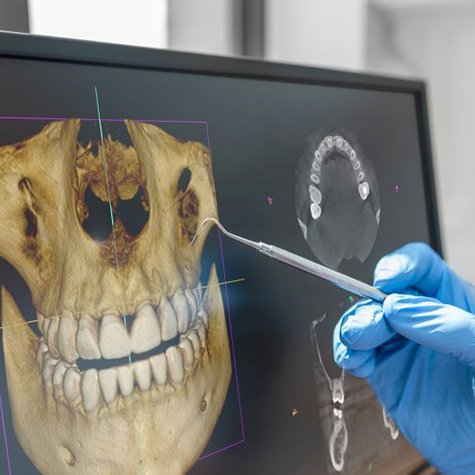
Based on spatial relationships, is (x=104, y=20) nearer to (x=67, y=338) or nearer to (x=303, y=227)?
(x=303, y=227)

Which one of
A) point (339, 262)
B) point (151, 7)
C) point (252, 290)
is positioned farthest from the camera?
point (151, 7)

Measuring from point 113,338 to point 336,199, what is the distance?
32 cm

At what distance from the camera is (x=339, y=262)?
0.62 meters

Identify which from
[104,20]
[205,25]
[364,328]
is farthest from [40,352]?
[205,25]

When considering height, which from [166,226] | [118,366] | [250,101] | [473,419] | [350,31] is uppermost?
[350,31]

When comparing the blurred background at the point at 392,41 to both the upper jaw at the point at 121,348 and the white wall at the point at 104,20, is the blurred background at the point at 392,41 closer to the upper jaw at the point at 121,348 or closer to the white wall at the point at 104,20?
the white wall at the point at 104,20

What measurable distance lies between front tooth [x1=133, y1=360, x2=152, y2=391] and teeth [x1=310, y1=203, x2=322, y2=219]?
0.25 meters

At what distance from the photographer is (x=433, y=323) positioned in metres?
0.53

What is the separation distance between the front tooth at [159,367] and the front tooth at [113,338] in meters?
0.02

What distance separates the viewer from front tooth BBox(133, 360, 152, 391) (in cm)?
43

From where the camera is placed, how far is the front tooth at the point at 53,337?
0.39 meters

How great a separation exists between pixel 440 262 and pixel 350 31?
67 centimetres

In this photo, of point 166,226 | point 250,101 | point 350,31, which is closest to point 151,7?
point 350,31

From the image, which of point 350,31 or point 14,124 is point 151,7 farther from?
point 14,124
